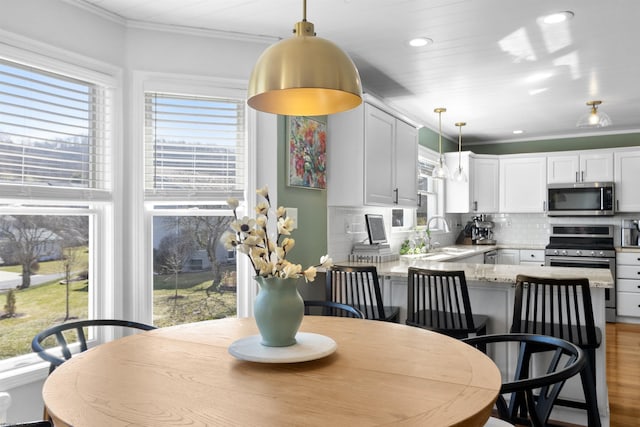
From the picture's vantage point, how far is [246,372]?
1.45m

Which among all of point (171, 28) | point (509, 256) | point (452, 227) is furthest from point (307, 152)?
point (509, 256)

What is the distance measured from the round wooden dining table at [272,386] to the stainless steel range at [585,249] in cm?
513

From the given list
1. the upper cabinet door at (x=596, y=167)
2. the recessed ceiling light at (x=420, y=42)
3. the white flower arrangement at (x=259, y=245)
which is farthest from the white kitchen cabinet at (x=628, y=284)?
the white flower arrangement at (x=259, y=245)

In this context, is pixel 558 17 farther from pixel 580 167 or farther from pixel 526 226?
pixel 526 226

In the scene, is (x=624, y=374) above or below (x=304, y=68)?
below

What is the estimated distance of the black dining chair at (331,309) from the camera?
2442mm

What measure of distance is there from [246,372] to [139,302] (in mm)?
1697

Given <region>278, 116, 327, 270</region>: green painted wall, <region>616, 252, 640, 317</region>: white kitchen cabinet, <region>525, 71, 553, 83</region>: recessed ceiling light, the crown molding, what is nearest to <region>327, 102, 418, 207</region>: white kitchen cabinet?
<region>278, 116, 327, 270</region>: green painted wall

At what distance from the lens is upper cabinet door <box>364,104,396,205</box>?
3936 millimetres

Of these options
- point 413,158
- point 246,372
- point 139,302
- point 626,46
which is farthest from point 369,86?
point 246,372

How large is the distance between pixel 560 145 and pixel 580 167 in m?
0.55

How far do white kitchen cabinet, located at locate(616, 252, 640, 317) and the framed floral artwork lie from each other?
163 inches

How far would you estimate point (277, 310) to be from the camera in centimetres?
160

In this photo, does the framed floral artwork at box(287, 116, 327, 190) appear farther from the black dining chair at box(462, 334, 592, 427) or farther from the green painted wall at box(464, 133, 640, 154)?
the green painted wall at box(464, 133, 640, 154)
